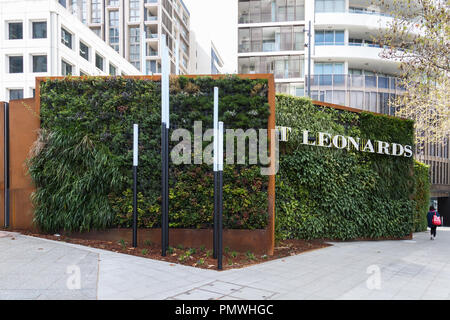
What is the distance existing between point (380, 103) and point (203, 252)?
27.5 metres

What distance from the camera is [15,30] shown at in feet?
108

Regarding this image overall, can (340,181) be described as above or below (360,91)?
below

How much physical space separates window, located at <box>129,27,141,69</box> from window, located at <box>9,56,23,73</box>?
18.3m

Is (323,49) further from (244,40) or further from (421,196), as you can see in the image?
(421,196)

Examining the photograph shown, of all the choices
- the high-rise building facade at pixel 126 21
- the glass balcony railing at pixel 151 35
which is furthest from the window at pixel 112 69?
the glass balcony railing at pixel 151 35

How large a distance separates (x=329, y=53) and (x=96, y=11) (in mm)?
33191

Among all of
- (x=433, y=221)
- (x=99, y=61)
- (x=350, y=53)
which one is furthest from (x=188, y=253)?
(x=99, y=61)

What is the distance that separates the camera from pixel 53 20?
106 feet

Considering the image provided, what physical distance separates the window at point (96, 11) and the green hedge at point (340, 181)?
46644mm

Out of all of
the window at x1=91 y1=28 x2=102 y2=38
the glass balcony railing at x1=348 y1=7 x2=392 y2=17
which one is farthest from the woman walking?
the window at x1=91 y1=28 x2=102 y2=38

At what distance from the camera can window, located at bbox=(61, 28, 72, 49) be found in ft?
110

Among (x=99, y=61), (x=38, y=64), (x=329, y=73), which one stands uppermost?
(x=99, y=61)
